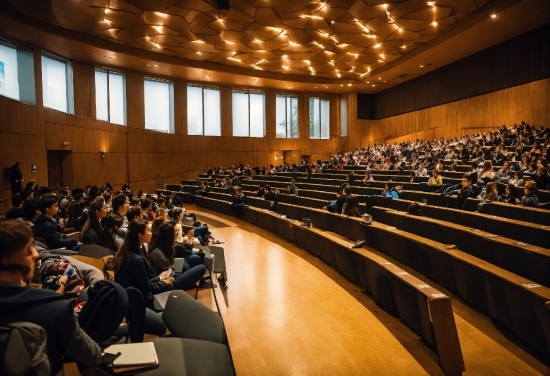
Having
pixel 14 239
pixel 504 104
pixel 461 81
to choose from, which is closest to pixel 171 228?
pixel 14 239

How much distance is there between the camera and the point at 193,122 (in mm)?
19844

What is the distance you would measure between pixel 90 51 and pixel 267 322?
12310mm

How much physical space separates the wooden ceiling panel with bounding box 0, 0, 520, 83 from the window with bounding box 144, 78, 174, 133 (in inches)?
107

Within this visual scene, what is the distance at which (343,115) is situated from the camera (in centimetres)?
2356

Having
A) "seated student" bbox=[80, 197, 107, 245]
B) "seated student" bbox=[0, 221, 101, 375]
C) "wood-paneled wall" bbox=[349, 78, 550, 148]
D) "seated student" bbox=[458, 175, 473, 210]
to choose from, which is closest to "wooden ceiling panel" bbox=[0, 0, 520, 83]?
"wood-paneled wall" bbox=[349, 78, 550, 148]

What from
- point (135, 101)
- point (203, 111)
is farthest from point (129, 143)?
point (203, 111)

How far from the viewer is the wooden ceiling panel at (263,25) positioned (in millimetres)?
10594

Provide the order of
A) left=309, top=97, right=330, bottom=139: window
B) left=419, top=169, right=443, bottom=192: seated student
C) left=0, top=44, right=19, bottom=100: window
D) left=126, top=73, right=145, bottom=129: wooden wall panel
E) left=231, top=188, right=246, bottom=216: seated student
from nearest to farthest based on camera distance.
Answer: left=419, top=169, right=443, bottom=192: seated student < left=0, top=44, right=19, bottom=100: window < left=231, top=188, right=246, bottom=216: seated student < left=126, top=73, right=145, bottom=129: wooden wall panel < left=309, top=97, right=330, bottom=139: window

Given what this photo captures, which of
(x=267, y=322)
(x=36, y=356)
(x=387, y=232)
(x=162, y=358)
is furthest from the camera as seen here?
(x=387, y=232)

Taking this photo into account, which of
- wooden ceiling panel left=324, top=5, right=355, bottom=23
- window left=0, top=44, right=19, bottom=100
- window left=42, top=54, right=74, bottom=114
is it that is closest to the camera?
window left=0, top=44, right=19, bottom=100

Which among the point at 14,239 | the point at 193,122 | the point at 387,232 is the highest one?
the point at 193,122

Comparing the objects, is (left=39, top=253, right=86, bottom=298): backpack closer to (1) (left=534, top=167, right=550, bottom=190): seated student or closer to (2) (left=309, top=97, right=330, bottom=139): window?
(1) (left=534, top=167, right=550, bottom=190): seated student

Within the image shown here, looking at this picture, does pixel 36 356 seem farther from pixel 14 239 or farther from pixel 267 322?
pixel 267 322

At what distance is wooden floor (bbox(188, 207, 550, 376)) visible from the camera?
3039mm
